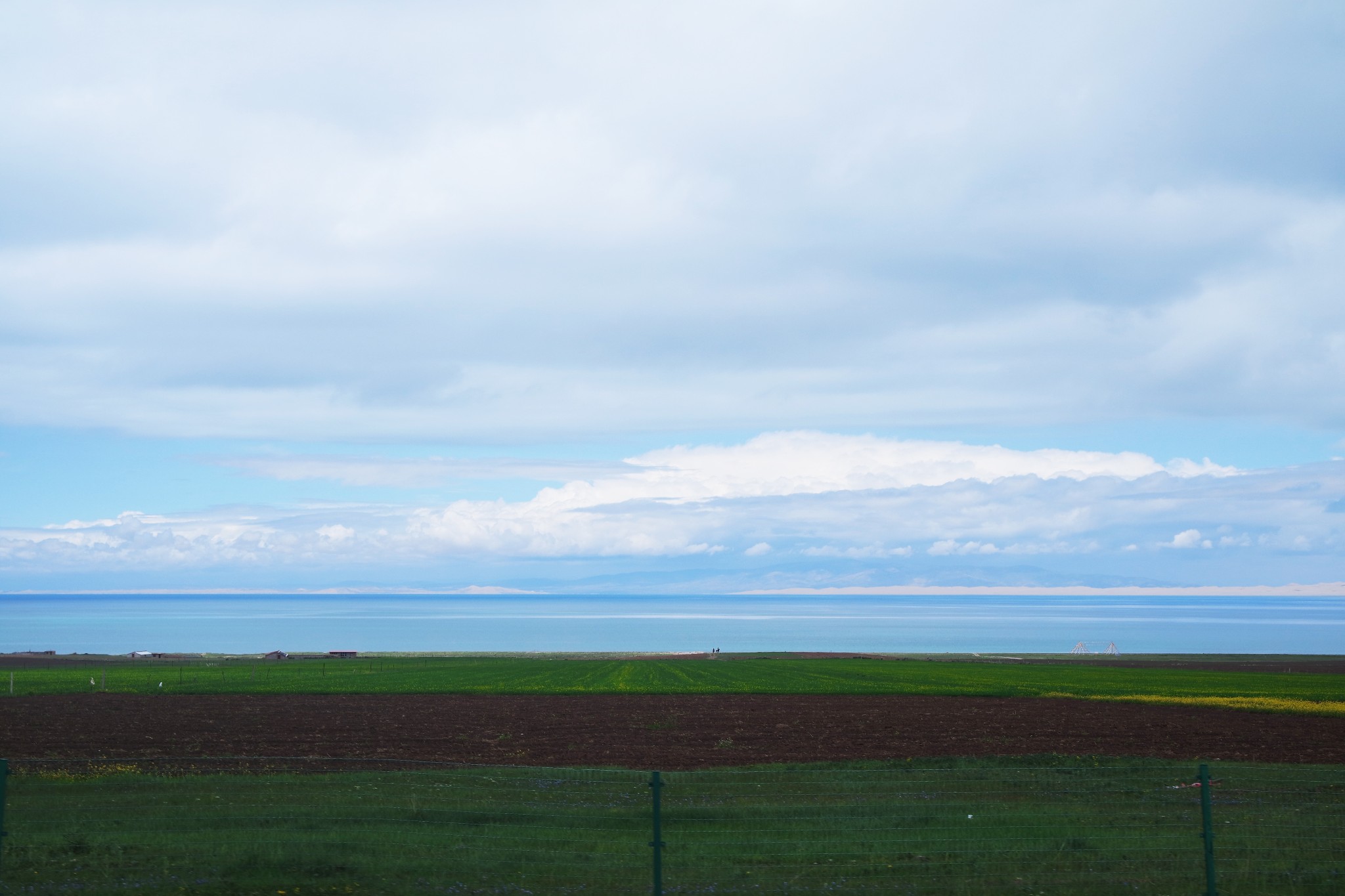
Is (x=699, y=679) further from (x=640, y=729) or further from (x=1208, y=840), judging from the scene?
(x=1208, y=840)

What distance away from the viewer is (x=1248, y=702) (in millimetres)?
51781

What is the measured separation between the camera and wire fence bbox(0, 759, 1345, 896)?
1210 cm

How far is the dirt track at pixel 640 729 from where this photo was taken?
31.0 metres

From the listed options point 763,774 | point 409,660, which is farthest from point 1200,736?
point 409,660

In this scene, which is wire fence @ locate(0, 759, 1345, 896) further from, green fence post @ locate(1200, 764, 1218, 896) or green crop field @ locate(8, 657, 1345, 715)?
green crop field @ locate(8, 657, 1345, 715)

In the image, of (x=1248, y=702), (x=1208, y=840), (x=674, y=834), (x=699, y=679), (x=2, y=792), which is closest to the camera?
(x=2, y=792)

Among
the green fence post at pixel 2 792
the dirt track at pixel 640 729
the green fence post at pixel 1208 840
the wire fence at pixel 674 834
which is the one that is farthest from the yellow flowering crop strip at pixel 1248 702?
the green fence post at pixel 2 792

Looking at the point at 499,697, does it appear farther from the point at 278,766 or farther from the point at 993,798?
the point at 993,798

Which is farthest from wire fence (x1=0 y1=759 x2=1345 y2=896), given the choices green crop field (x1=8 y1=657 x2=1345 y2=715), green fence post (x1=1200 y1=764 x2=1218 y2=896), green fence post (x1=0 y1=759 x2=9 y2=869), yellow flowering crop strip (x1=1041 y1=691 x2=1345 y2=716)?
green crop field (x1=8 y1=657 x2=1345 y2=715)

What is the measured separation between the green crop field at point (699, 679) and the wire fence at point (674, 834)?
36.7 metres

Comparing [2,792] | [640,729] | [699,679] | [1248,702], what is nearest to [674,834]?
[2,792]

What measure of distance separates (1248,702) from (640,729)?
35244 millimetres

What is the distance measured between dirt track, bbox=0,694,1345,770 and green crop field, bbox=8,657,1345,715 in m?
6.53

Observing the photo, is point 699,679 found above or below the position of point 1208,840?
below
